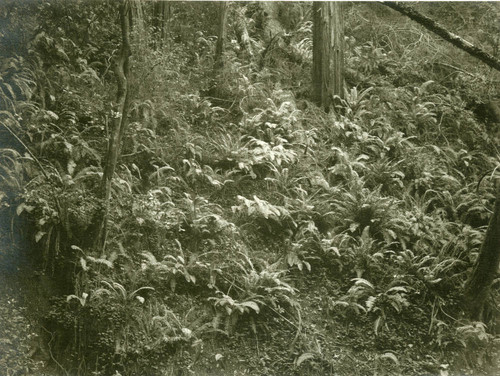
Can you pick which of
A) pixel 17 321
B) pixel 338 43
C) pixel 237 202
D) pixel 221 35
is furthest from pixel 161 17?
pixel 17 321

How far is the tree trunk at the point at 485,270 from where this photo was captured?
243 inches

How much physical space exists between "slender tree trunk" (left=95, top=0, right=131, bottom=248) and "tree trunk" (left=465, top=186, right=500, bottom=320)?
4.57 m

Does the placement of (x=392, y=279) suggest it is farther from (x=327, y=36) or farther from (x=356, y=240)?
(x=327, y=36)

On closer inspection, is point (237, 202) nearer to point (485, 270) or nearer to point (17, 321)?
point (17, 321)

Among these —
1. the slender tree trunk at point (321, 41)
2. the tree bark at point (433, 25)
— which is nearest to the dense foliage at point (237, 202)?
the slender tree trunk at point (321, 41)

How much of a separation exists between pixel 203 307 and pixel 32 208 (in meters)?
2.08

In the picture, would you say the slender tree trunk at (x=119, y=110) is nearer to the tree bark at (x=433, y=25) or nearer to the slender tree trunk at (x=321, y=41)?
the tree bark at (x=433, y=25)

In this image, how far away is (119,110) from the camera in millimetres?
5961

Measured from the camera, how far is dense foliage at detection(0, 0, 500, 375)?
514 cm

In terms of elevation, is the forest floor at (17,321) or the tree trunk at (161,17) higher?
the tree trunk at (161,17)

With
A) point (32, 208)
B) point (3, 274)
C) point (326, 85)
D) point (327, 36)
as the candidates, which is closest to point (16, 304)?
point (3, 274)

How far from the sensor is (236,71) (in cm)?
810

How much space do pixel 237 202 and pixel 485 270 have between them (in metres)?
3.26

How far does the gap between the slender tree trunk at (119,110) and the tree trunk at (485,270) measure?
4568 millimetres
